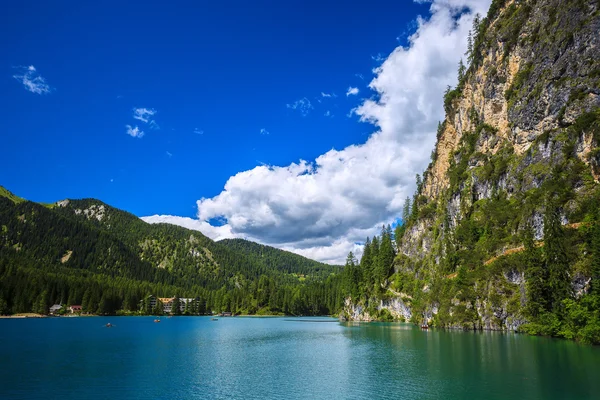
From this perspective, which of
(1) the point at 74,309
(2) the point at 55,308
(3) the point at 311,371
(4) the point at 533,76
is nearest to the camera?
(3) the point at 311,371

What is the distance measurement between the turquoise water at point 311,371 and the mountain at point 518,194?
12.5m

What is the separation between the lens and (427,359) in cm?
4881

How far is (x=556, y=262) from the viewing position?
6397cm

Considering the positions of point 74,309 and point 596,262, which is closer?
point 596,262

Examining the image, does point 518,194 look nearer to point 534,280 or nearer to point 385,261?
point 534,280

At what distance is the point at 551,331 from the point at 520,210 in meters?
30.7

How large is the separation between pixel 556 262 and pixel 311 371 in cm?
4585

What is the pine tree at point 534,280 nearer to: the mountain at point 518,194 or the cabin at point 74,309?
the mountain at point 518,194

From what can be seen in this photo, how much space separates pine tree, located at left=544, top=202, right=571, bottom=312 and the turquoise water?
24.2 ft

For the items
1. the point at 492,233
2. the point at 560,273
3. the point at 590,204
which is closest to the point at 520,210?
the point at 492,233

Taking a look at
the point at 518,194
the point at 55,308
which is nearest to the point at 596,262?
the point at 518,194

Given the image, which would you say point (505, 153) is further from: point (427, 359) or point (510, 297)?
point (427, 359)

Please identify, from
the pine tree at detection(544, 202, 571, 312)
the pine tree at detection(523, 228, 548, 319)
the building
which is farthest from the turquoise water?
the building

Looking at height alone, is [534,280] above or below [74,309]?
above
